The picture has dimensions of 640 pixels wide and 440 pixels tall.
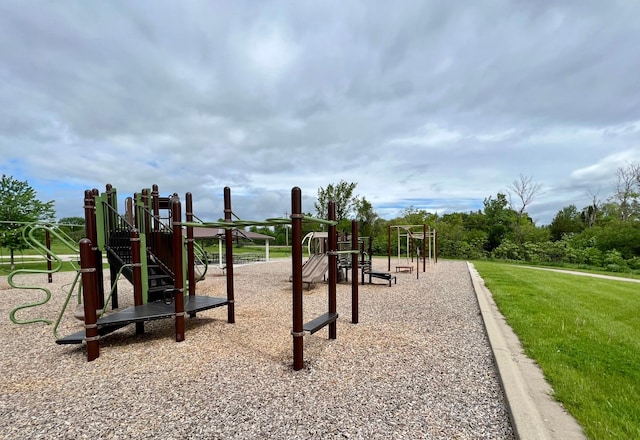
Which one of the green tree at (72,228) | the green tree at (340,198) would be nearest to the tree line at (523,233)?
the green tree at (340,198)

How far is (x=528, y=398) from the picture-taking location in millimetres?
2551

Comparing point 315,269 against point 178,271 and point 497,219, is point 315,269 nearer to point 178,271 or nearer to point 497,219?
point 178,271

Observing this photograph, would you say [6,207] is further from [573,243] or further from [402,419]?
[573,243]

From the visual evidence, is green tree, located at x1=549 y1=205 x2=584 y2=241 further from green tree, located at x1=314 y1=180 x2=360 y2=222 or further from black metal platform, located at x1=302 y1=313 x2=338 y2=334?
black metal platform, located at x1=302 y1=313 x2=338 y2=334

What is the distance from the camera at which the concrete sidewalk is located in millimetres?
2129

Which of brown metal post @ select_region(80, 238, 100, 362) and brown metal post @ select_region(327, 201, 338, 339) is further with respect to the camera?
brown metal post @ select_region(327, 201, 338, 339)

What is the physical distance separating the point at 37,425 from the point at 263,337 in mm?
2374

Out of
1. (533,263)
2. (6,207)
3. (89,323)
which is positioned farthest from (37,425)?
(533,263)

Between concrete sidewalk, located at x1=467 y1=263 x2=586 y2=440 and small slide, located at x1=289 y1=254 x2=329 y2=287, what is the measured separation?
16.0 feet

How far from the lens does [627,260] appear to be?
15797 mm

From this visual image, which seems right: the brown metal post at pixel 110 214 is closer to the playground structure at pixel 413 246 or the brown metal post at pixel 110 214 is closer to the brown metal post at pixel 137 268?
the brown metal post at pixel 137 268

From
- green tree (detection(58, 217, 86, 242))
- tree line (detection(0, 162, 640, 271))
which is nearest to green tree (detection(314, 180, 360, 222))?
tree line (detection(0, 162, 640, 271))

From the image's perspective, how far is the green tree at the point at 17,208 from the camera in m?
9.82

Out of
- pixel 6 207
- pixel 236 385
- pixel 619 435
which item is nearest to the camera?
pixel 619 435
